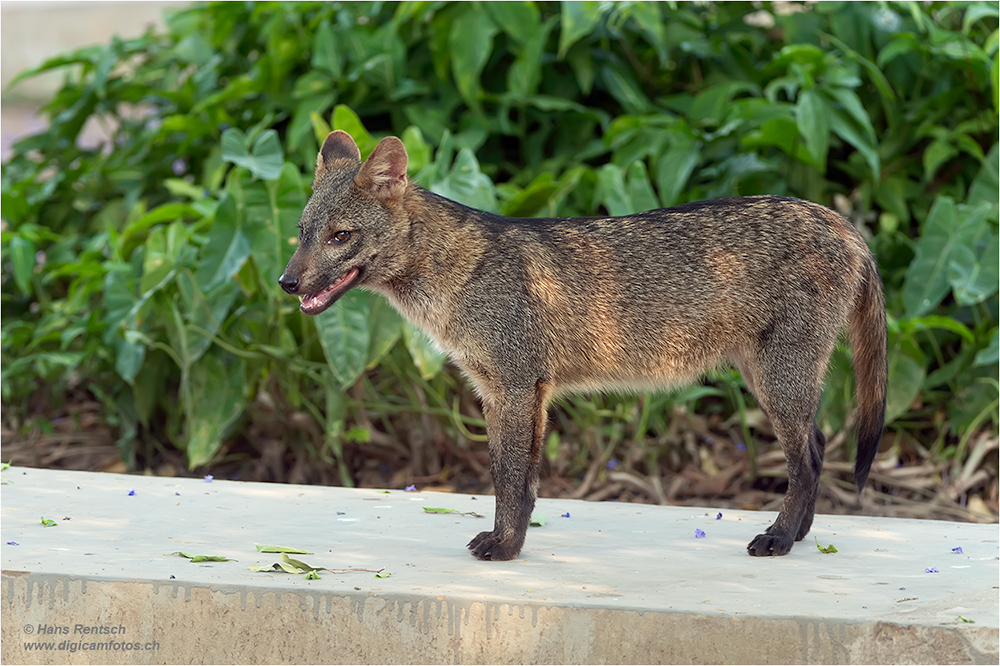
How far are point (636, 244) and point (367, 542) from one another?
1358mm

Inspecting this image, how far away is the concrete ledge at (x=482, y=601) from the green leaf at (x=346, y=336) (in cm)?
112

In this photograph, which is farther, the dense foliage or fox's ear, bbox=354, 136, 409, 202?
the dense foliage

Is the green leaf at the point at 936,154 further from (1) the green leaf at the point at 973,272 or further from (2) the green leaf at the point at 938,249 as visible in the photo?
(1) the green leaf at the point at 973,272

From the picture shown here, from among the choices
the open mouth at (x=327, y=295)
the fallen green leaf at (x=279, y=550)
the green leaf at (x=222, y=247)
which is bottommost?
the fallen green leaf at (x=279, y=550)

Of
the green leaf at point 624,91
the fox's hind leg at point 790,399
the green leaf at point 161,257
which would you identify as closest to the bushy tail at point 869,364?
the fox's hind leg at point 790,399

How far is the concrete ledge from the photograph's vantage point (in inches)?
106

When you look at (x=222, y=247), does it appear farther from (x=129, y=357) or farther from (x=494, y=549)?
(x=494, y=549)

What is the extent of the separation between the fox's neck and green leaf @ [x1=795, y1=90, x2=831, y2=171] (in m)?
2.35

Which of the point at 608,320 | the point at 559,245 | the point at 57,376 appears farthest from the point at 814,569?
the point at 57,376

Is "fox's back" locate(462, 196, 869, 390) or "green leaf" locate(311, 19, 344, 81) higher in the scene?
"green leaf" locate(311, 19, 344, 81)

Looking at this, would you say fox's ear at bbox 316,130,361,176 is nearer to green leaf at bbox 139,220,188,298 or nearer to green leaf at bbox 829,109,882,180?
green leaf at bbox 139,220,188,298

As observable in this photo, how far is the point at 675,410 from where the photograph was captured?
5438mm

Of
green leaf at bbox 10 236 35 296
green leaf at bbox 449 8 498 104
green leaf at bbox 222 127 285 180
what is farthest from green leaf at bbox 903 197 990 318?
green leaf at bbox 10 236 35 296

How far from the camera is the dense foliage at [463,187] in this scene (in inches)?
201
